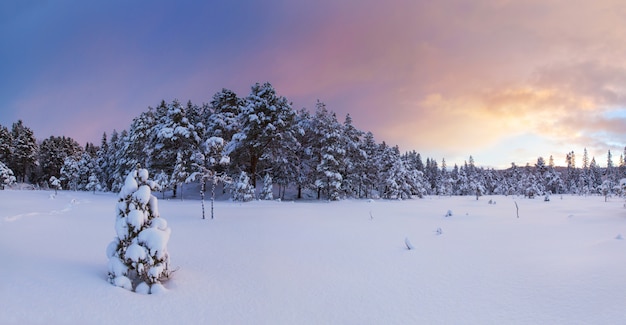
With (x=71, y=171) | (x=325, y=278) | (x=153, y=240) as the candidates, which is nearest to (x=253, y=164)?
(x=325, y=278)

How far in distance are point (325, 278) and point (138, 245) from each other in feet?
17.7

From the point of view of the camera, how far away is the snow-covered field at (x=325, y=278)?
7199 mm

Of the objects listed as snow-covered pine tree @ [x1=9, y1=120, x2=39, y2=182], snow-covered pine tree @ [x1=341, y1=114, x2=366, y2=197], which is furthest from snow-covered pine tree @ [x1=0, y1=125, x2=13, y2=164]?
snow-covered pine tree @ [x1=341, y1=114, x2=366, y2=197]

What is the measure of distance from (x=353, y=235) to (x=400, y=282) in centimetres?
661

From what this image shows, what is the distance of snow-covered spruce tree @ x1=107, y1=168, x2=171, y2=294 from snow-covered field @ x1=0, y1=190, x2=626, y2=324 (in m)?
0.42

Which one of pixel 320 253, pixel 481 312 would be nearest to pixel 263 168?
pixel 320 253

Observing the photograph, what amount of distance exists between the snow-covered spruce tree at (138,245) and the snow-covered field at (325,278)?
0.42 m

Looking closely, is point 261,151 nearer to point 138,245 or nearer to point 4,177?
point 138,245

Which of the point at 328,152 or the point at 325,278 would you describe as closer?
the point at 325,278

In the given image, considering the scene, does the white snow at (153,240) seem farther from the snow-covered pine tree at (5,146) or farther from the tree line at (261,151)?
the snow-covered pine tree at (5,146)

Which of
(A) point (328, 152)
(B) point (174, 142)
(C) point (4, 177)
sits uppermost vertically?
(B) point (174, 142)

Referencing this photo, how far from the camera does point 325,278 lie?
33.3 feet

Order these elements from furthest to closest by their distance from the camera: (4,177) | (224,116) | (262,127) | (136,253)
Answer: (4,177)
(224,116)
(262,127)
(136,253)

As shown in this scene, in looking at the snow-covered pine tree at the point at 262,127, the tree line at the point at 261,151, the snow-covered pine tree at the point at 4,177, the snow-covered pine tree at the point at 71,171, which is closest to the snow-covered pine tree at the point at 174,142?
the tree line at the point at 261,151
